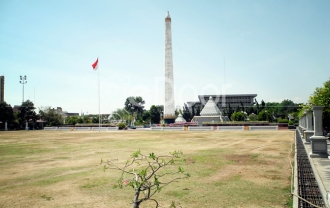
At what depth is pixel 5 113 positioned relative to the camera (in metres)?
71.8

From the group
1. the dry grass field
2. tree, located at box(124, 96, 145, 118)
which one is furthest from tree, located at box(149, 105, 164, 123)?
the dry grass field

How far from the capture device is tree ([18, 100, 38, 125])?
7775 centimetres

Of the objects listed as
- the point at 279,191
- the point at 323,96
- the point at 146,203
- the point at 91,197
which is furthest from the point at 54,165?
the point at 323,96

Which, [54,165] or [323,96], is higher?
[323,96]

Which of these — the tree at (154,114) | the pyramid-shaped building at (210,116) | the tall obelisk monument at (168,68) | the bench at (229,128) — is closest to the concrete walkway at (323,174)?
the bench at (229,128)

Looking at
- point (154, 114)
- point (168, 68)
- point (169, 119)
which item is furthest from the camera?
point (154, 114)

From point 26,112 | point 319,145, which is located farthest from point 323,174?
point 26,112

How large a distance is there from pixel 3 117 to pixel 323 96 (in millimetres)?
80075

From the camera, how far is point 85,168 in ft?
41.7

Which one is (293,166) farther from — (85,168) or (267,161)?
(85,168)

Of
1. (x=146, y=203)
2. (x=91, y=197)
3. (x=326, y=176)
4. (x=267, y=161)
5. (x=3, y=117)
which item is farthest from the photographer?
(x=3, y=117)

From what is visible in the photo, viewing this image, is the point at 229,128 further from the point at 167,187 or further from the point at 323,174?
the point at 167,187

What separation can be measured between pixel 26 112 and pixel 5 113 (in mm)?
6783

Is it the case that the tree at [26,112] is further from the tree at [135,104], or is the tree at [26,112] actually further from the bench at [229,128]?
the bench at [229,128]
